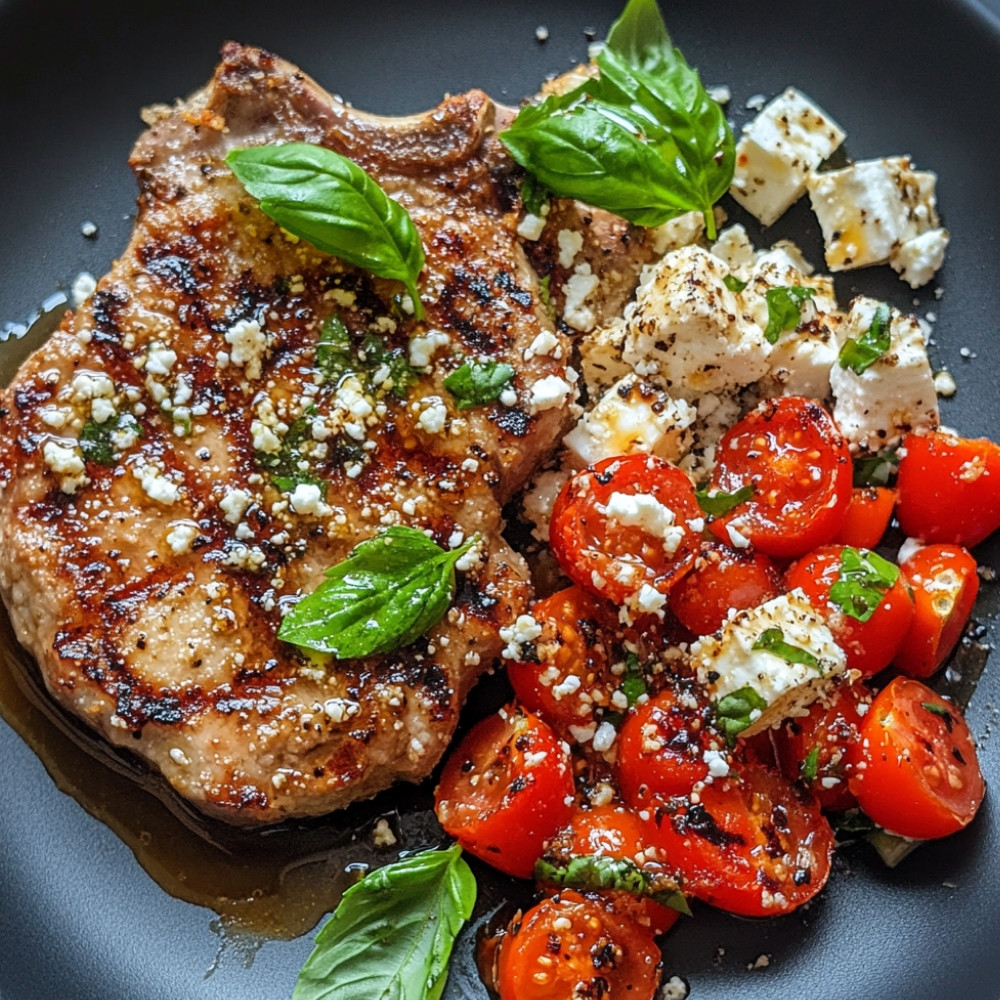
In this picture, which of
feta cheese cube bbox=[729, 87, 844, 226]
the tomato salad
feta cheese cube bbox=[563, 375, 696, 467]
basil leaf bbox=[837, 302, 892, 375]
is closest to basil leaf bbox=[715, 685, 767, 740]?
the tomato salad

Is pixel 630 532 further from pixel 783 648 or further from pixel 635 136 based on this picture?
pixel 635 136

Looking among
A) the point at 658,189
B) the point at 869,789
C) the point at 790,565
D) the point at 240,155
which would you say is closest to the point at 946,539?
the point at 790,565

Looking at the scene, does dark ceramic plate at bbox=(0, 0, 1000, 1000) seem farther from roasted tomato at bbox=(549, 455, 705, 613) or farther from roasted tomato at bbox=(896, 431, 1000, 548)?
roasted tomato at bbox=(549, 455, 705, 613)

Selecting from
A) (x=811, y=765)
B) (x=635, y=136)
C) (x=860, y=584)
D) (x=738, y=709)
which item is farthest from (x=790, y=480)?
(x=635, y=136)

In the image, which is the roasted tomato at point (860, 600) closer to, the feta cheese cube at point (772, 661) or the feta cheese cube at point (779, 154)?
the feta cheese cube at point (772, 661)

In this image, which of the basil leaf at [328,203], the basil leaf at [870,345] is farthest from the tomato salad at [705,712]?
the basil leaf at [328,203]

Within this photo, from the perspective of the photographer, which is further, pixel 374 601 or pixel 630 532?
pixel 630 532
